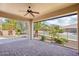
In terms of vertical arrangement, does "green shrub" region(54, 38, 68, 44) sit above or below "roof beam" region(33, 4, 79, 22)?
below

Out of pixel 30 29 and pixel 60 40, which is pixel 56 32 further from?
pixel 30 29

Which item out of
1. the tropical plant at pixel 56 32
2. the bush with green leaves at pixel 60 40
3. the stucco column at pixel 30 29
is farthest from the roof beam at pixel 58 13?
the bush with green leaves at pixel 60 40

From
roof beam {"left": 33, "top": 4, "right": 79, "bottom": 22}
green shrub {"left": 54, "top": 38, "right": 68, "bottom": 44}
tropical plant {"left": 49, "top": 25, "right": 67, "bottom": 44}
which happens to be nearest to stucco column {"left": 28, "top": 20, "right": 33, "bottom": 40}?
roof beam {"left": 33, "top": 4, "right": 79, "bottom": 22}

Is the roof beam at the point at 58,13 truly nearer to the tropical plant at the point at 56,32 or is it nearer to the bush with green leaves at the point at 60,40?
the tropical plant at the point at 56,32

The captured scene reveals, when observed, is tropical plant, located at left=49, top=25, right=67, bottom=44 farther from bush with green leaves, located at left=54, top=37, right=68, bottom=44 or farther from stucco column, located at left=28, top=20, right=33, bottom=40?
stucco column, located at left=28, top=20, right=33, bottom=40

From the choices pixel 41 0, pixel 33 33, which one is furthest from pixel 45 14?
pixel 41 0

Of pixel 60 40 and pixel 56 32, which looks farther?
pixel 60 40

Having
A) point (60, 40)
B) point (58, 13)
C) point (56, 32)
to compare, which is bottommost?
point (60, 40)

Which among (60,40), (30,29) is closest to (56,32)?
(60,40)

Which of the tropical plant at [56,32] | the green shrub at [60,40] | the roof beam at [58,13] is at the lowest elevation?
the green shrub at [60,40]

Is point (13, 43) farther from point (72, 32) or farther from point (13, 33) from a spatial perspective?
point (72, 32)

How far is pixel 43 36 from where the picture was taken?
10.6ft

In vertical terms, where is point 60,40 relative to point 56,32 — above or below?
below

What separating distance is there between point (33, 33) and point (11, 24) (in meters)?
0.67
